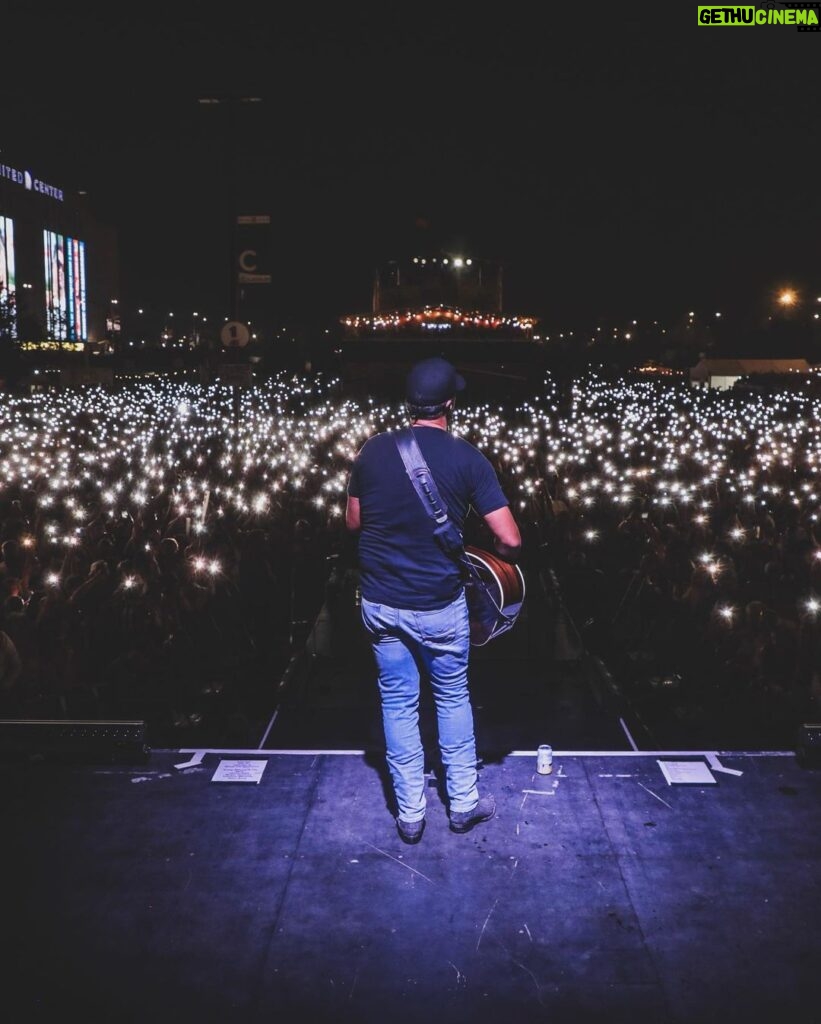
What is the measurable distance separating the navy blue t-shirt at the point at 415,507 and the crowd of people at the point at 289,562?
5.02 metres

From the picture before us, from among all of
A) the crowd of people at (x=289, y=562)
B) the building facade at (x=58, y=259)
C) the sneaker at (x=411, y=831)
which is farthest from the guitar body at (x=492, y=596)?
the building facade at (x=58, y=259)

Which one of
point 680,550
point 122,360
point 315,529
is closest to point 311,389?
point 122,360

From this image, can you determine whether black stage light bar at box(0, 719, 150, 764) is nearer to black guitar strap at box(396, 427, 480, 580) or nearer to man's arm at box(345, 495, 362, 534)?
man's arm at box(345, 495, 362, 534)

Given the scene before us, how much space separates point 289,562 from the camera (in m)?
12.1

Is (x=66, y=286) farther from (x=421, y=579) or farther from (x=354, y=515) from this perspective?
(x=421, y=579)

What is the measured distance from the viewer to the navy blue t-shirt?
3.69 metres

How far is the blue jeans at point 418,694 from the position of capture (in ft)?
12.5

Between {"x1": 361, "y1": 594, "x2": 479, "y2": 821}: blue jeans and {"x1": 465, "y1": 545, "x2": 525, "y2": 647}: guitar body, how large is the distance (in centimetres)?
17

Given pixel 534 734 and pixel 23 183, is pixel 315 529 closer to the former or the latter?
pixel 534 734

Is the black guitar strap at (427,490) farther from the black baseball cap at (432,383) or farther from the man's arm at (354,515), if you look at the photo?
the man's arm at (354,515)

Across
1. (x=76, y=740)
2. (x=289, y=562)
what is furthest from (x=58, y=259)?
(x=76, y=740)

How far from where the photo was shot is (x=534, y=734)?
9.62 metres

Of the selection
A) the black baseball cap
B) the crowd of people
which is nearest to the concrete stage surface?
the black baseball cap

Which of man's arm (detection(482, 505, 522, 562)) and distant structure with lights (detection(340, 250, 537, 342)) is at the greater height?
distant structure with lights (detection(340, 250, 537, 342))
